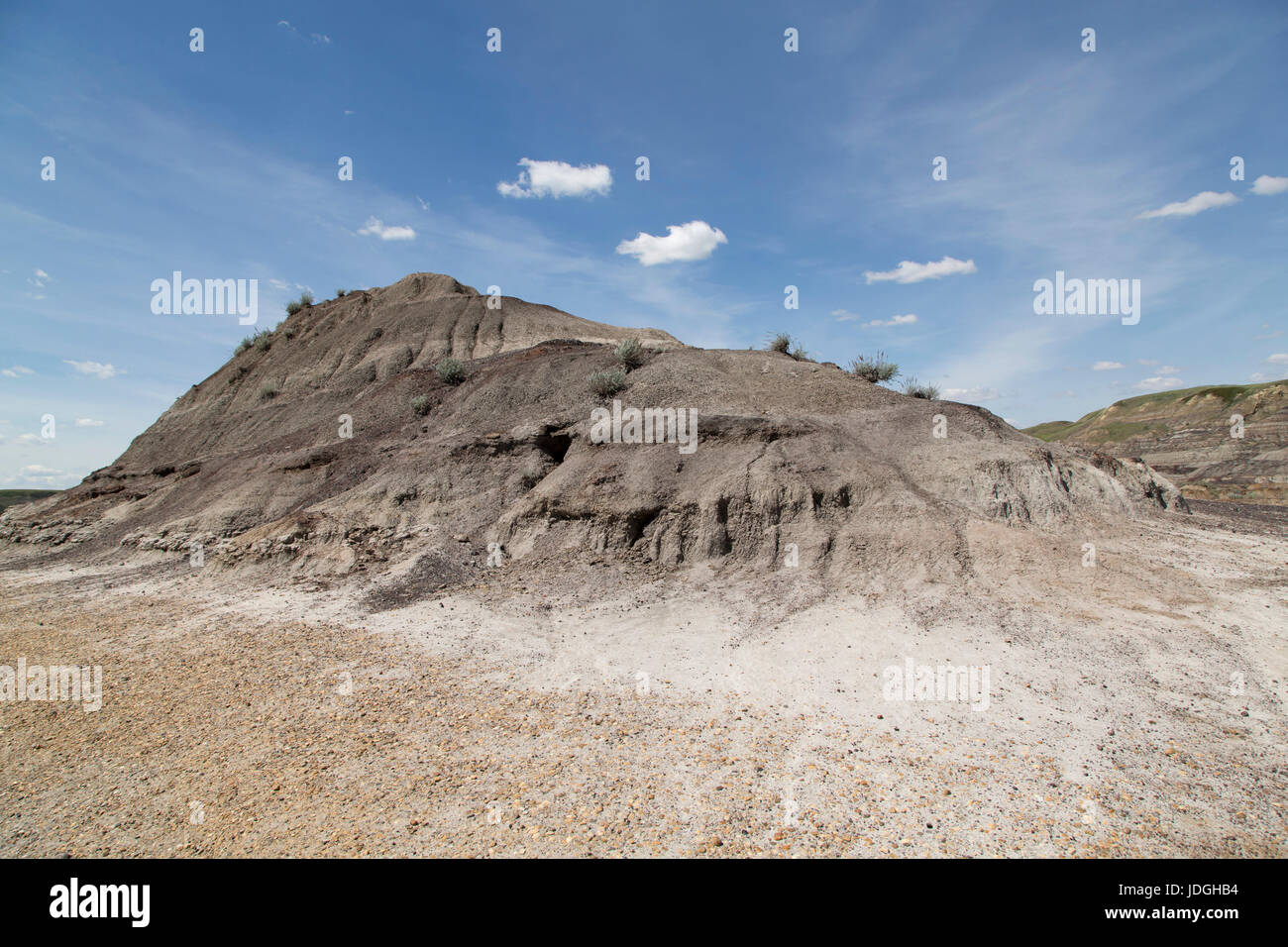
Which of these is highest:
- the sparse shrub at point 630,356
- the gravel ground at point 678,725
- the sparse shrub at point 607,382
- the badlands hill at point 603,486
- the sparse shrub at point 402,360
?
the sparse shrub at point 402,360

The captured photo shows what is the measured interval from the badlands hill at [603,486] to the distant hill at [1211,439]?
70.4ft

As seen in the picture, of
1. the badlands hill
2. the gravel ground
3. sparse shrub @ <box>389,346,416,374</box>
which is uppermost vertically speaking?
sparse shrub @ <box>389,346,416,374</box>

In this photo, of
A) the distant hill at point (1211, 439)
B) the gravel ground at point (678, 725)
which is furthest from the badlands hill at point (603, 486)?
the distant hill at point (1211, 439)

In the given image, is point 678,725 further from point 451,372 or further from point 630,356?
point 451,372

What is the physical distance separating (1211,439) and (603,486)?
140 ft

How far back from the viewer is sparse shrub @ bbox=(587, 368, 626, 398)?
16.2 metres

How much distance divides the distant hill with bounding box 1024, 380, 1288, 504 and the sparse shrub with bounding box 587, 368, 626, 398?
1170 inches

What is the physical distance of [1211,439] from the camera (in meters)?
34.7

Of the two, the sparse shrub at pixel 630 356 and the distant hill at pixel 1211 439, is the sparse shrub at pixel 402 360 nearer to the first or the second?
the sparse shrub at pixel 630 356

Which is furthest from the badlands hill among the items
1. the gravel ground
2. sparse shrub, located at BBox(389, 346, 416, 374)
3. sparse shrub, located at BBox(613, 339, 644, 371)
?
sparse shrub, located at BBox(389, 346, 416, 374)

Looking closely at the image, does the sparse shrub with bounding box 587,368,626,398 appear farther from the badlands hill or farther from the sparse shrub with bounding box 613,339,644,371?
the sparse shrub with bounding box 613,339,644,371

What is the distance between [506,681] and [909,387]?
49.5ft

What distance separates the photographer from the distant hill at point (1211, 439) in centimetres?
2800

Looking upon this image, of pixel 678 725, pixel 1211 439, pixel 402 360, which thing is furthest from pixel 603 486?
pixel 1211 439
